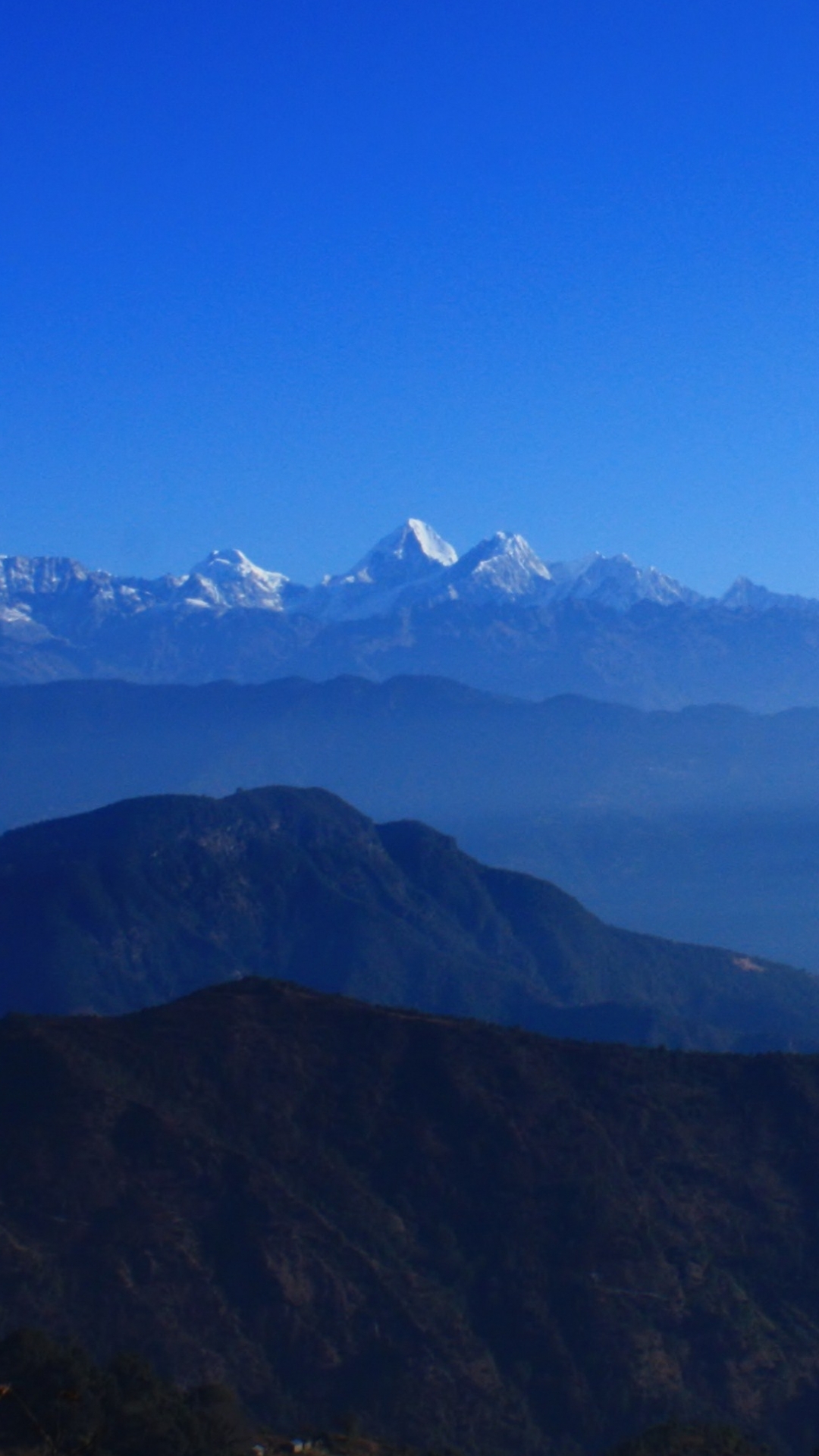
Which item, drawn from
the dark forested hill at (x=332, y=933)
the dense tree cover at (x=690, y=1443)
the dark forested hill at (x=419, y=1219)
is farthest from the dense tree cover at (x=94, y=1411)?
the dark forested hill at (x=332, y=933)

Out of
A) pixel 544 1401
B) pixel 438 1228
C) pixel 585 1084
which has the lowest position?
pixel 544 1401

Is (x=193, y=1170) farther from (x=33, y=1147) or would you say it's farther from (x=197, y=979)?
(x=197, y=979)

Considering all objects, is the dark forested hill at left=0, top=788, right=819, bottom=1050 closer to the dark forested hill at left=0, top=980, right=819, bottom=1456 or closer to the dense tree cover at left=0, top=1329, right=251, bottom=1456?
the dark forested hill at left=0, top=980, right=819, bottom=1456

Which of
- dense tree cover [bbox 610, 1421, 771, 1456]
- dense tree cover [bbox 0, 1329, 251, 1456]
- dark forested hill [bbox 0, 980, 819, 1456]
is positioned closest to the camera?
dense tree cover [bbox 0, 1329, 251, 1456]

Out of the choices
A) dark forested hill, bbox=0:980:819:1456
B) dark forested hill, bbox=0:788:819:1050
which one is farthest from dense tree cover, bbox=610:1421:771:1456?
dark forested hill, bbox=0:788:819:1050

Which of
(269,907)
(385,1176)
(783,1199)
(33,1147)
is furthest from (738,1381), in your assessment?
(269,907)

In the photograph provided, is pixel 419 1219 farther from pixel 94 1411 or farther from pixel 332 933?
pixel 332 933

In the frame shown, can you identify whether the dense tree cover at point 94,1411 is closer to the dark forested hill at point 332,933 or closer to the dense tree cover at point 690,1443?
the dense tree cover at point 690,1443
